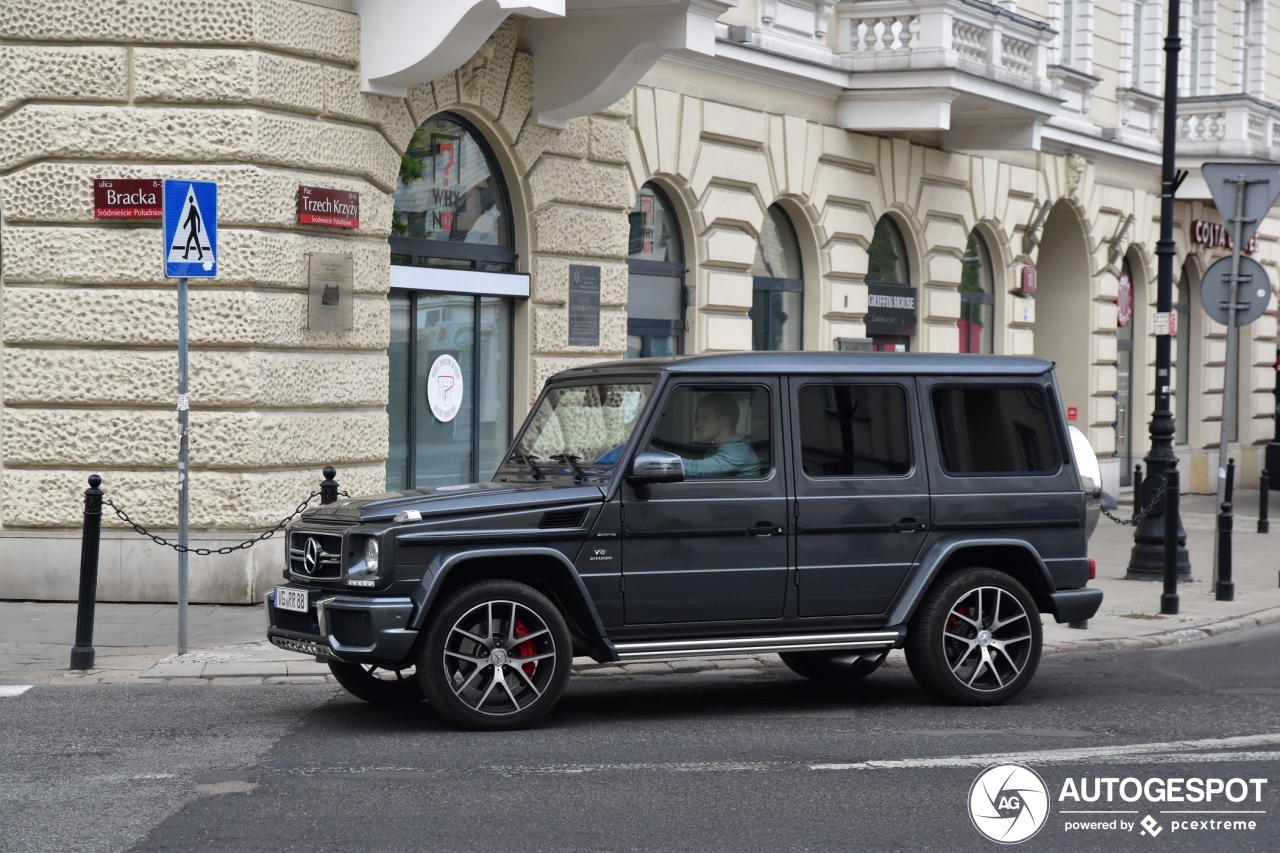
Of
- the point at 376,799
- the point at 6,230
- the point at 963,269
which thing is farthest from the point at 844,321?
the point at 376,799

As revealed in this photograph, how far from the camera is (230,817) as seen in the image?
612 centimetres

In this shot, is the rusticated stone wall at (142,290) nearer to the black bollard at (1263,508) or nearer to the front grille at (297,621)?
the front grille at (297,621)

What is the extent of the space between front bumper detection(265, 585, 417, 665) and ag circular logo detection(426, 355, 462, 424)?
667 cm

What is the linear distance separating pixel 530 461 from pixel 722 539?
1203 mm

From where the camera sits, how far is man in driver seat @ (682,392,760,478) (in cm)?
839

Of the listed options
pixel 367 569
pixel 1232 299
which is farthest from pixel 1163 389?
pixel 367 569

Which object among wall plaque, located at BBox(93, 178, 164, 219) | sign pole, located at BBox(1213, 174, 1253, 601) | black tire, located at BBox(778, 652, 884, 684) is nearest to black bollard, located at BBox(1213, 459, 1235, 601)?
sign pole, located at BBox(1213, 174, 1253, 601)

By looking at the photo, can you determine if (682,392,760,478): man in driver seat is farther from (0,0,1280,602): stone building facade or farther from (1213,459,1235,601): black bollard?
(1213,459,1235,601): black bollard

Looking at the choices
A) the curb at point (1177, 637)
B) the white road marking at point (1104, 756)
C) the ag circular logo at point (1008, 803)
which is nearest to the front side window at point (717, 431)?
the white road marking at point (1104, 756)

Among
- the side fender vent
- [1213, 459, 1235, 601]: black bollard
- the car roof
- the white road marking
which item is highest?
the car roof

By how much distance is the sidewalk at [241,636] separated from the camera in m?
9.71

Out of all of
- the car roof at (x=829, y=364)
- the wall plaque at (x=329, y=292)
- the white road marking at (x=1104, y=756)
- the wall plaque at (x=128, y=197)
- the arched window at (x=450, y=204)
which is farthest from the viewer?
the arched window at (x=450, y=204)

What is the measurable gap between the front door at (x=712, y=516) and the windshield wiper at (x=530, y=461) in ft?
1.94

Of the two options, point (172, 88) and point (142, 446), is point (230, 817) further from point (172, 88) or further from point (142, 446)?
point (172, 88)
